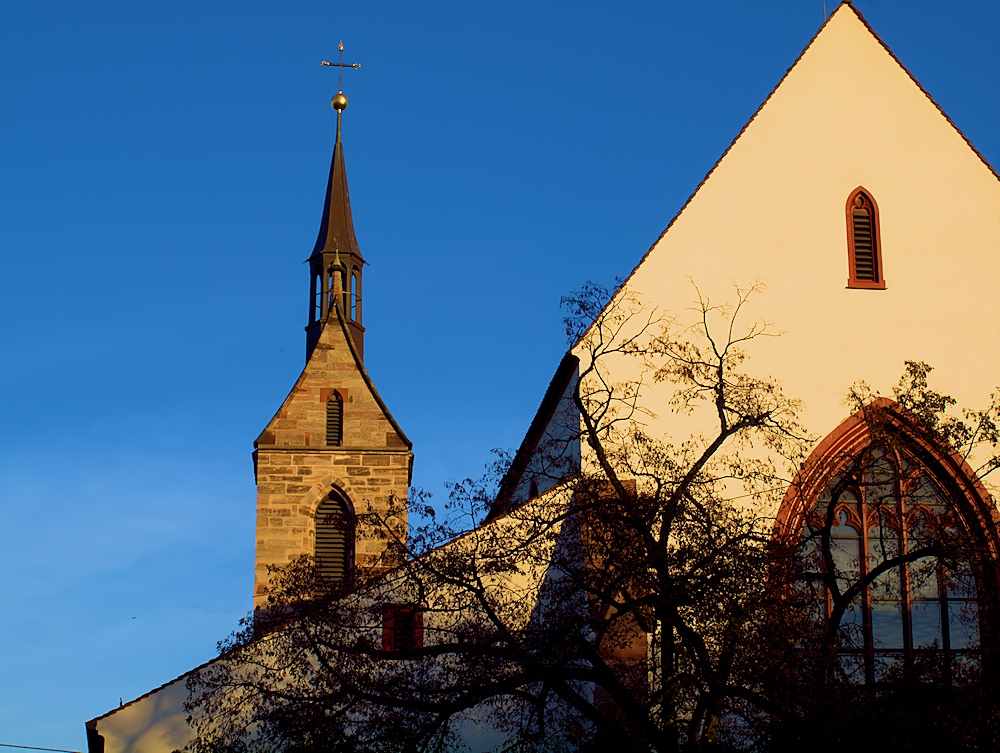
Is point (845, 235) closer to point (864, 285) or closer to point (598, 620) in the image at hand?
point (864, 285)

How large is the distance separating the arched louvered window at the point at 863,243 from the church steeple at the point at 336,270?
48.6ft

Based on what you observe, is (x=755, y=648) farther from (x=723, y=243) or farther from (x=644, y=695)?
(x=723, y=243)

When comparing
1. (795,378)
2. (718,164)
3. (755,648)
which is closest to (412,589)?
(755,648)

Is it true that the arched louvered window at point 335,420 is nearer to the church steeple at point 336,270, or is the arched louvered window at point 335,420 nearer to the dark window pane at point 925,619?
the church steeple at point 336,270

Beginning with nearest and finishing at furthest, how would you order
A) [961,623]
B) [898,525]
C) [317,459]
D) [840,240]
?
1. [961,623]
2. [898,525]
3. [840,240]
4. [317,459]

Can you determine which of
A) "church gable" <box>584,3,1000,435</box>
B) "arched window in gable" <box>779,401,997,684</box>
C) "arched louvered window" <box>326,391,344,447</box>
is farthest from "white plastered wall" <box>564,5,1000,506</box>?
"arched louvered window" <box>326,391,344,447</box>

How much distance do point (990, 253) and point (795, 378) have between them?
324 cm

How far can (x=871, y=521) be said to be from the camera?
18828mm

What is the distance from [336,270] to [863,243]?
1612 cm

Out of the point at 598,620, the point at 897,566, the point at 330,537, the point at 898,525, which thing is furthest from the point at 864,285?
the point at 330,537

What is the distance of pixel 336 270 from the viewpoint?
3384cm

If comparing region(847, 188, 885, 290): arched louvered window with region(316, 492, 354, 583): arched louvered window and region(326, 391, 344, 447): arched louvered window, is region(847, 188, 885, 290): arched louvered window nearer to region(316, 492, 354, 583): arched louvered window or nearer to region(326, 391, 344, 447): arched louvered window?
region(316, 492, 354, 583): arched louvered window

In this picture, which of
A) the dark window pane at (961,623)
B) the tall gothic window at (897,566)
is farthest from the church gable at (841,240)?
the dark window pane at (961,623)

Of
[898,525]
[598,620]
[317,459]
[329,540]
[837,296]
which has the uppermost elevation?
[317,459]
